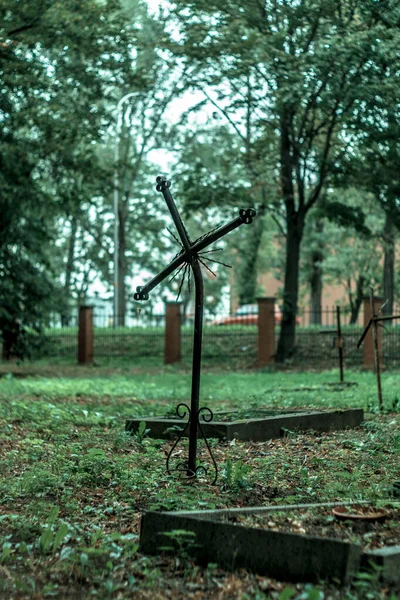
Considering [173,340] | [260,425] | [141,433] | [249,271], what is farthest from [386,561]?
[249,271]

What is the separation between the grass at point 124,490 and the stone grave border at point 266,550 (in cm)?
8

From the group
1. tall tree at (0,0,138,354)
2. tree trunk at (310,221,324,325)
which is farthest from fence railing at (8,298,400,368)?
tree trunk at (310,221,324,325)

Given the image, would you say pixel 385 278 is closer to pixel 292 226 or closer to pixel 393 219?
pixel 292 226

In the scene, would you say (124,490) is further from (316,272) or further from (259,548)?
(316,272)

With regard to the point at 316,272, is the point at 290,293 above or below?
below

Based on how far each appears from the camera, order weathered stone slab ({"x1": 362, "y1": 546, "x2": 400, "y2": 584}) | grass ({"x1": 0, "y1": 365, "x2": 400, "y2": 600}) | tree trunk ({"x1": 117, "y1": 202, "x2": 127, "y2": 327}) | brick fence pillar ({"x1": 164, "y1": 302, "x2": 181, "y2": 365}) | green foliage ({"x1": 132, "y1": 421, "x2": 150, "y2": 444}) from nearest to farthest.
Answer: weathered stone slab ({"x1": 362, "y1": 546, "x2": 400, "y2": 584}) < grass ({"x1": 0, "y1": 365, "x2": 400, "y2": 600}) < green foliage ({"x1": 132, "y1": 421, "x2": 150, "y2": 444}) < brick fence pillar ({"x1": 164, "y1": 302, "x2": 181, "y2": 365}) < tree trunk ({"x1": 117, "y1": 202, "x2": 127, "y2": 327})

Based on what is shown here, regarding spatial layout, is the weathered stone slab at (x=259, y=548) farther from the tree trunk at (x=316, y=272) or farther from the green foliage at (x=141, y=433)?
the tree trunk at (x=316, y=272)

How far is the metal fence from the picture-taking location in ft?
Result: 93.1

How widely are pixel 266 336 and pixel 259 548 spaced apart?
23455 millimetres

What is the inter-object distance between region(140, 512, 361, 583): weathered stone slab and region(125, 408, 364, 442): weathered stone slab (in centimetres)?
417

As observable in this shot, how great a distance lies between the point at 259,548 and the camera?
4.68 m

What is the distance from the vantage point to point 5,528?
5777mm

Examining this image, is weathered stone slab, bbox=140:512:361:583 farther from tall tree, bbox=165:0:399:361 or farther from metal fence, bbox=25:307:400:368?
metal fence, bbox=25:307:400:368

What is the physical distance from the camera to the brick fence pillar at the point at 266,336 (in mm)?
28016
